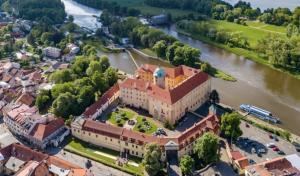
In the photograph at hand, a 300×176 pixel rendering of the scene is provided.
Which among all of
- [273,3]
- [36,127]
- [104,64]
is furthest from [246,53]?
[36,127]

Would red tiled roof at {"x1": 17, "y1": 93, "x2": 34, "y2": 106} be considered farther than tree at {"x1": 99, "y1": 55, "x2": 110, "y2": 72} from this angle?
No

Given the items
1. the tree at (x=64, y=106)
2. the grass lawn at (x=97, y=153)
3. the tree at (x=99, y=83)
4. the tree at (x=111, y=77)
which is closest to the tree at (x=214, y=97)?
the tree at (x=111, y=77)

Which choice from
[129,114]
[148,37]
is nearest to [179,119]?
[129,114]

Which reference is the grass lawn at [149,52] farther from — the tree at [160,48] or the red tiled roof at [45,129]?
the red tiled roof at [45,129]

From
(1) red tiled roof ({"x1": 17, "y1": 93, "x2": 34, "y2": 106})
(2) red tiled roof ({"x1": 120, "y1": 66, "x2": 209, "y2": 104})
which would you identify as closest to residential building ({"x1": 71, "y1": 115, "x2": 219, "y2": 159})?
(2) red tiled roof ({"x1": 120, "y1": 66, "x2": 209, "y2": 104})

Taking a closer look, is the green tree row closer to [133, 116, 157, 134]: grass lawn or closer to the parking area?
[133, 116, 157, 134]: grass lawn

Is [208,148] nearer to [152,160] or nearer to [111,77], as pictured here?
[152,160]

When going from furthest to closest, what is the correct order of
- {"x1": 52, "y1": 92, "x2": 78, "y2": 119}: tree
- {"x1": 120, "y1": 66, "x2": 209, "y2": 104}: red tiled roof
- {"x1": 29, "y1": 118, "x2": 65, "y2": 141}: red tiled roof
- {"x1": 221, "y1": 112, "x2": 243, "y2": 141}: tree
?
{"x1": 52, "y1": 92, "x2": 78, "y2": 119}: tree → {"x1": 120, "y1": 66, "x2": 209, "y2": 104}: red tiled roof → {"x1": 29, "y1": 118, "x2": 65, "y2": 141}: red tiled roof → {"x1": 221, "y1": 112, "x2": 243, "y2": 141}: tree
